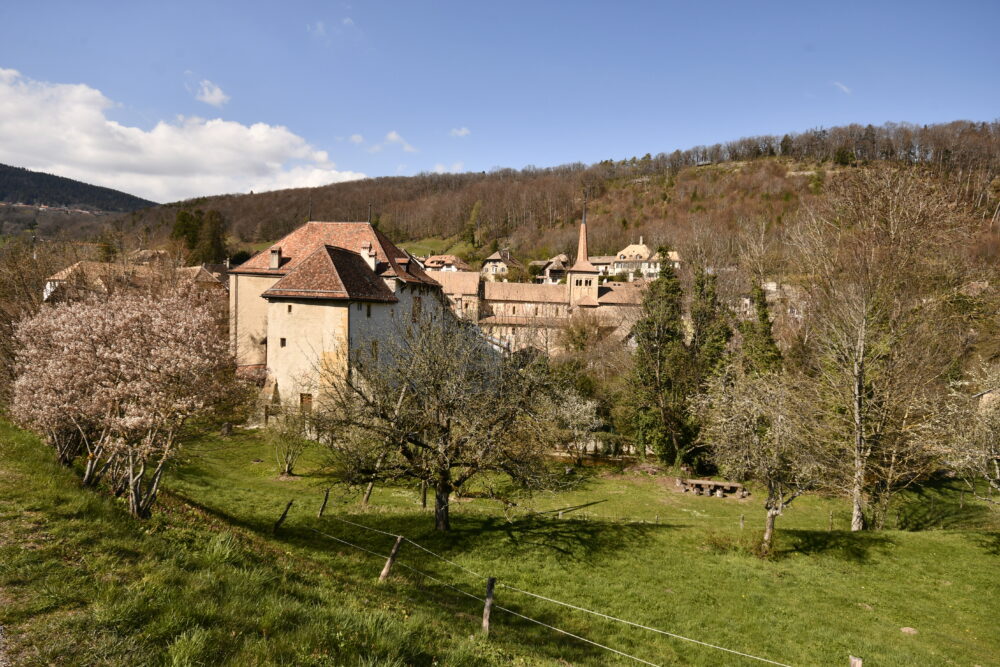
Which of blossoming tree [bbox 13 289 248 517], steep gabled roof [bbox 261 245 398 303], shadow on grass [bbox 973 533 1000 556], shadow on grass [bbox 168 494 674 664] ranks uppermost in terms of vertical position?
steep gabled roof [bbox 261 245 398 303]

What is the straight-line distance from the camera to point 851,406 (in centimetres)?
1905

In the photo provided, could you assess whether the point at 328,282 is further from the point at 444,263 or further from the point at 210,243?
the point at 444,263

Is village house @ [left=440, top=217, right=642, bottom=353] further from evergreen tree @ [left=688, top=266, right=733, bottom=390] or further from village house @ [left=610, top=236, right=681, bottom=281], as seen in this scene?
evergreen tree @ [left=688, top=266, right=733, bottom=390]

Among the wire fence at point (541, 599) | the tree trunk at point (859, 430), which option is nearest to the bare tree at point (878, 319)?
the tree trunk at point (859, 430)

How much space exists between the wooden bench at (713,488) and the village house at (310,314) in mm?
17049

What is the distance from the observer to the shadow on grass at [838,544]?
14.7 m

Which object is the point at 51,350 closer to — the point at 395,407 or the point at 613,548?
the point at 395,407

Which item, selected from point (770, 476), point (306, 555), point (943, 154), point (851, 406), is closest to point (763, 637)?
point (770, 476)

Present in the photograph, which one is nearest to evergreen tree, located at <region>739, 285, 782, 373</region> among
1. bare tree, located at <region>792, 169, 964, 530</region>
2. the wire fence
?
bare tree, located at <region>792, 169, 964, 530</region>

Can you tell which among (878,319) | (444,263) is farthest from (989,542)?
(444,263)

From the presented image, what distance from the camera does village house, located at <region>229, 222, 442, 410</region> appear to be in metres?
25.0

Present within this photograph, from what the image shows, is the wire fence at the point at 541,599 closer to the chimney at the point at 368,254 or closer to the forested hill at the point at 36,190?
the chimney at the point at 368,254

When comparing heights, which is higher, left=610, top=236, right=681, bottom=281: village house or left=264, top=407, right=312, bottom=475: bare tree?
left=610, top=236, right=681, bottom=281: village house

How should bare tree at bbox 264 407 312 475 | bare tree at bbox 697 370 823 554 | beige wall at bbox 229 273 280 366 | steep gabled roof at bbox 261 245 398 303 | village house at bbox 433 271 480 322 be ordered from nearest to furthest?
bare tree at bbox 697 370 823 554 < bare tree at bbox 264 407 312 475 < steep gabled roof at bbox 261 245 398 303 < beige wall at bbox 229 273 280 366 < village house at bbox 433 271 480 322
